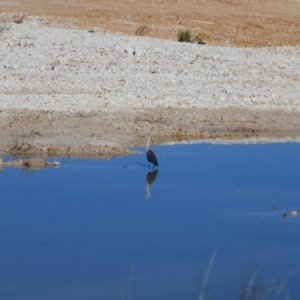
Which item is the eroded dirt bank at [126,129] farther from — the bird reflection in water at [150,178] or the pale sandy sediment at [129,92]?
the bird reflection in water at [150,178]

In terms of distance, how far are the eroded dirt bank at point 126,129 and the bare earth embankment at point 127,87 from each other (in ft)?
0.05

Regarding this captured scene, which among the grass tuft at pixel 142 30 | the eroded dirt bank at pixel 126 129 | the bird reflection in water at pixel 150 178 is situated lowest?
the eroded dirt bank at pixel 126 129

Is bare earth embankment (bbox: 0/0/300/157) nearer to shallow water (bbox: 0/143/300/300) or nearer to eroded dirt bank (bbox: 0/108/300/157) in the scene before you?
eroded dirt bank (bbox: 0/108/300/157)

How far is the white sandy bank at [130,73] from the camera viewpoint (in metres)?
14.6

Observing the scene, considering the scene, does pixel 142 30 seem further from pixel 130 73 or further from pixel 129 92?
pixel 129 92

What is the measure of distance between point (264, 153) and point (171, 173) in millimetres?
1766

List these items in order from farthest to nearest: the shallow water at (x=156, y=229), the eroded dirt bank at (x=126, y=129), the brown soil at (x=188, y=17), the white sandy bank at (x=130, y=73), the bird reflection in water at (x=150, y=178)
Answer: the brown soil at (x=188, y=17) < the white sandy bank at (x=130, y=73) < the eroded dirt bank at (x=126, y=129) < the bird reflection in water at (x=150, y=178) < the shallow water at (x=156, y=229)

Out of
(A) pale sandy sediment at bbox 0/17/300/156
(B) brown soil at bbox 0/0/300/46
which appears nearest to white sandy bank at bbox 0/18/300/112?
(A) pale sandy sediment at bbox 0/17/300/156

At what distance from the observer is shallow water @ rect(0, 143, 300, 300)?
6.13 meters

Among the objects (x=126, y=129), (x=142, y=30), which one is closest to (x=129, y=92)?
(x=126, y=129)

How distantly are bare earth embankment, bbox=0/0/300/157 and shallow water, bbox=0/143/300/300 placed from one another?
142cm

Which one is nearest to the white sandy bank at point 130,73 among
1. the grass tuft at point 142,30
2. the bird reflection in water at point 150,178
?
the grass tuft at point 142,30

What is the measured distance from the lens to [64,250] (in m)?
6.96

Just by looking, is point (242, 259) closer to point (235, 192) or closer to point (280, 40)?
point (235, 192)
